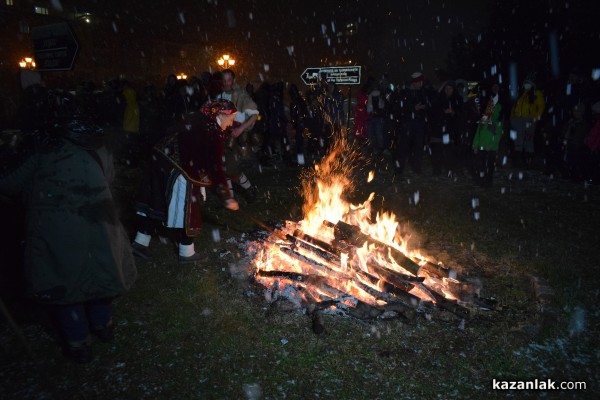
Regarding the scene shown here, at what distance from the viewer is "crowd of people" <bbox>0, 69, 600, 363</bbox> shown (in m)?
3.05

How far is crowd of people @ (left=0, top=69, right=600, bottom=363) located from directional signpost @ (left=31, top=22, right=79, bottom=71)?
37cm

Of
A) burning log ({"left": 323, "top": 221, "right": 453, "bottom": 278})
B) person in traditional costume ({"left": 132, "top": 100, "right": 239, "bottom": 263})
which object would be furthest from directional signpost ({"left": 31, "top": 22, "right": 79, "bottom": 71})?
burning log ({"left": 323, "top": 221, "right": 453, "bottom": 278})

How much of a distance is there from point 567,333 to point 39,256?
4712mm

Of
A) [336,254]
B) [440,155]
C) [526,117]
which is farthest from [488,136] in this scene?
[336,254]

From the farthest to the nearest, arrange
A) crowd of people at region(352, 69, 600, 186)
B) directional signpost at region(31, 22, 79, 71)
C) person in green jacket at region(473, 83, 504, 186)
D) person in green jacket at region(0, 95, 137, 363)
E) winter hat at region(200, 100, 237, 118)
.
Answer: crowd of people at region(352, 69, 600, 186), person in green jacket at region(473, 83, 504, 186), directional signpost at region(31, 22, 79, 71), winter hat at region(200, 100, 237, 118), person in green jacket at region(0, 95, 137, 363)

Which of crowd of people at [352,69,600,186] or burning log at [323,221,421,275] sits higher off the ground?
crowd of people at [352,69,600,186]

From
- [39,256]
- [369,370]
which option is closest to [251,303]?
[369,370]

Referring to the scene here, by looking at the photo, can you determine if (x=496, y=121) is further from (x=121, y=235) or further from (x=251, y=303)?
(x=121, y=235)

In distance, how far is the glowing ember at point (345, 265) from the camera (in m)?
4.41

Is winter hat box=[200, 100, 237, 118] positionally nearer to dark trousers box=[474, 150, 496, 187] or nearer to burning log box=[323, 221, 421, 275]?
burning log box=[323, 221, 421, 275]

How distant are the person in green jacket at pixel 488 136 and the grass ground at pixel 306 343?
3.70 metres

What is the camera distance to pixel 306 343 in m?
3.75

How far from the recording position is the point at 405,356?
3590mm

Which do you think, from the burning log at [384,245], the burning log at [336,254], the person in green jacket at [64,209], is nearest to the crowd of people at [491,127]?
the burning log at [384,245]
